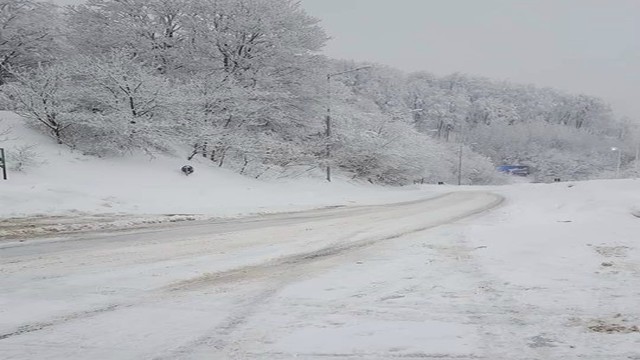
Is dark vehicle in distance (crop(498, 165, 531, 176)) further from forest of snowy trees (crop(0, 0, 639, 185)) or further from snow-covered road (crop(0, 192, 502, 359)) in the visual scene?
snow-covered road (crop(0, 192, 502, 359))

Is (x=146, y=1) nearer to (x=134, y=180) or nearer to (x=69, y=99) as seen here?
(x=69, y=99)

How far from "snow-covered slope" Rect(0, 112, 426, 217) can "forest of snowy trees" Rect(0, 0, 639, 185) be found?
2.93 feet

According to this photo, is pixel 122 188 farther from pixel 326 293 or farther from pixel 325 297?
pixel 325 297

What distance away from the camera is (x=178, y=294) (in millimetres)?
4746

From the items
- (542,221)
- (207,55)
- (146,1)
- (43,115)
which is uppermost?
(146,1)

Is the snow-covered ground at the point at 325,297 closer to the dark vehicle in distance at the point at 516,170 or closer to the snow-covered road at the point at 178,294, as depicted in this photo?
the snow-covered road at the point at 178,294

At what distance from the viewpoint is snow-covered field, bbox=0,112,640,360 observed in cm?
338

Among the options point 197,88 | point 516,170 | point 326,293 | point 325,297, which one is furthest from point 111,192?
point 516,170

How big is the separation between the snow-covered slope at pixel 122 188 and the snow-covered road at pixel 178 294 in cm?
443

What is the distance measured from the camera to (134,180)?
54.1 feet

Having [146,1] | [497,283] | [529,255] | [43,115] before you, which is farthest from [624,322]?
[146,1]

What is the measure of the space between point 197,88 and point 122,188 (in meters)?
8.07

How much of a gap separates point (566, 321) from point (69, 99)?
18828mm

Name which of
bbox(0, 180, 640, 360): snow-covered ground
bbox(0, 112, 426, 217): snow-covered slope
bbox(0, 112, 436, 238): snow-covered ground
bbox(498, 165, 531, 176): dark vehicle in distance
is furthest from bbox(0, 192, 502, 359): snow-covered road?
bbox(498, 165, 531, 176): dark vehicle in distance
